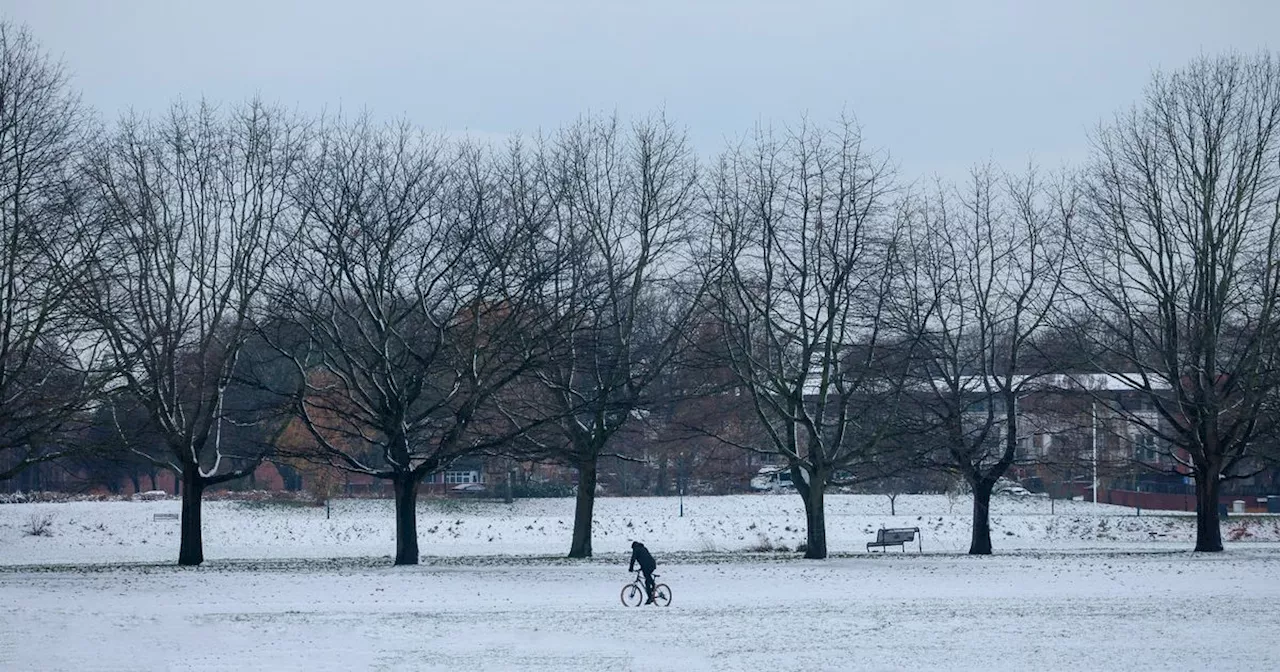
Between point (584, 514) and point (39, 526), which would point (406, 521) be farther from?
point (39, 526)

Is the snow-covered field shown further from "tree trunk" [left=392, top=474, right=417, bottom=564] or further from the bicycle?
"tree trunk" [left=392, top=474, right=417, bottom=564]

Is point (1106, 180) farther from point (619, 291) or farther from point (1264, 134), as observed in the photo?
point (619, 291)

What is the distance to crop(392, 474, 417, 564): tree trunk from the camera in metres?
32.6

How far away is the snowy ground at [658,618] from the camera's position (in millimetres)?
16297

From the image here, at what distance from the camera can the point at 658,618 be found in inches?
818

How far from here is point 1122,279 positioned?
3678 centimetres

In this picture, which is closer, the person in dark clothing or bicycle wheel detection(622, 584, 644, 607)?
the person in dark clothing

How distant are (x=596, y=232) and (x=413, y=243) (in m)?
5.71

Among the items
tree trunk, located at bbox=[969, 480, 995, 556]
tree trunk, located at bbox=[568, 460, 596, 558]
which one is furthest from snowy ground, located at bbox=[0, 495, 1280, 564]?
tree trunk, located at bbox=[969, 480, 995, 556]

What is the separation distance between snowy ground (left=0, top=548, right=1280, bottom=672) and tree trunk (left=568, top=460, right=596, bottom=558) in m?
5.19

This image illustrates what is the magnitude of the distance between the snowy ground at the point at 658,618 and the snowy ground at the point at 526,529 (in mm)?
12301

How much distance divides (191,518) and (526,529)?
1881 cm

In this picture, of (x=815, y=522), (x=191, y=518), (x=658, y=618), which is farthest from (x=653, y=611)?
(x=191, y=518)

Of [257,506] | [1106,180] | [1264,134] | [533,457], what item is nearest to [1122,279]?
[1106,180]
